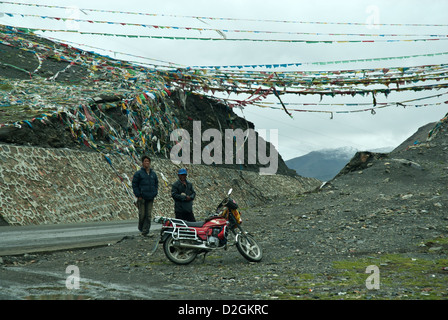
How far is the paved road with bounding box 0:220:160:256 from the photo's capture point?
441 inches

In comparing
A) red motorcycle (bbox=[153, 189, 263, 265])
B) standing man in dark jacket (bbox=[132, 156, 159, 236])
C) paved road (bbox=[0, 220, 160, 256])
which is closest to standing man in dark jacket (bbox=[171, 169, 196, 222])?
red motorcycle (bbox=[153, 189, 263, 265])

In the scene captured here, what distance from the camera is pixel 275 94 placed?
67.8ft

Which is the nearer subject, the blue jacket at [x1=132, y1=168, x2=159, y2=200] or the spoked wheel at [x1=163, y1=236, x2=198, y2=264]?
the spoked wheel at [x1=163, y1=236, x2=198, y2=264]

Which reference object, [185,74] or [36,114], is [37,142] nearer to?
[36,114]

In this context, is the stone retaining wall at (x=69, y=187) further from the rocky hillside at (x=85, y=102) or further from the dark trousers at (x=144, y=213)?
the dark trousers at (x=144, y=213)

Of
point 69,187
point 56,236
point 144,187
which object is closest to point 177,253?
point 144,187

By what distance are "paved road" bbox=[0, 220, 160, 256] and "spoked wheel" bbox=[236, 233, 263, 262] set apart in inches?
175

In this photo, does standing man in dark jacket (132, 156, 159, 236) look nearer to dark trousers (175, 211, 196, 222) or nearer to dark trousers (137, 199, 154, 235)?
dark trousers (137, 199, 154, 235)

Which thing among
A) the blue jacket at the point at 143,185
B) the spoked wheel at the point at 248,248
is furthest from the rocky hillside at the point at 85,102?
the spoked wheel at the point at 248,248

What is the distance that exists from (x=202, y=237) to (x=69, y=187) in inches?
414

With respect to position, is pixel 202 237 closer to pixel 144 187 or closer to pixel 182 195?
pixel 182 195

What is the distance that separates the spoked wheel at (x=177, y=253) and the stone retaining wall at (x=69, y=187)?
7675 mm
